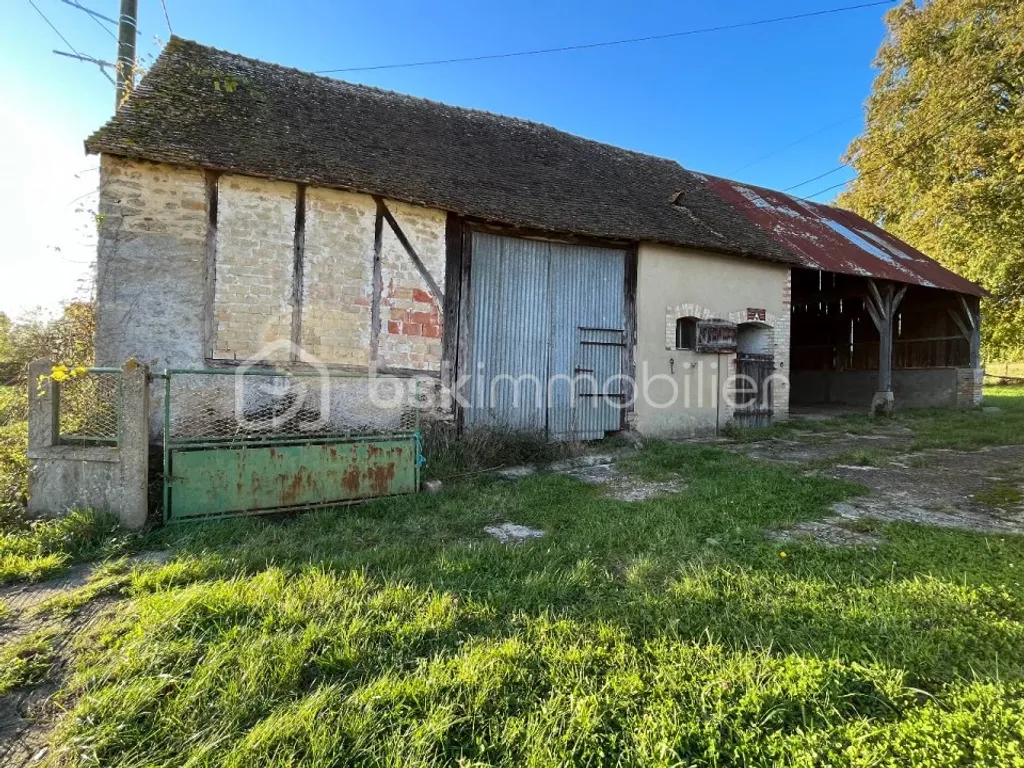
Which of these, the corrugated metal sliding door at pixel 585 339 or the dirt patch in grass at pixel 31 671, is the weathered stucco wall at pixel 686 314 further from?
the dirt patch in grass at pixel 31 671

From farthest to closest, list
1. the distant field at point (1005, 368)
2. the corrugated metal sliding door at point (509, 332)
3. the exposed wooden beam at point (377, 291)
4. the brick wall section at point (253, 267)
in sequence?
the distant field at point (1005, 368), the corrugated metal sliding door at point (509, 332), the exposed wooden beam at point (377, 291), the brick wall section at point (253, 267)

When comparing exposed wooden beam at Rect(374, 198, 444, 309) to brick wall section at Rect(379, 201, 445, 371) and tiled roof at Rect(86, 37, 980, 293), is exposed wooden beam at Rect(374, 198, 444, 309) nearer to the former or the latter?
brick wall section at Rect(379, 201, 445, 371)

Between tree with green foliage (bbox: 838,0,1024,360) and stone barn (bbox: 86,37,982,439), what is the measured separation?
472cm

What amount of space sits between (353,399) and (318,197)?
8.60 ft

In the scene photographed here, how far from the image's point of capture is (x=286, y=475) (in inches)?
169

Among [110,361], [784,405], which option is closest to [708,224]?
[784,405]

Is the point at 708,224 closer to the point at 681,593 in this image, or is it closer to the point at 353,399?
the point at 353,399

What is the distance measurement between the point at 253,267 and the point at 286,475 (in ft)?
9.53

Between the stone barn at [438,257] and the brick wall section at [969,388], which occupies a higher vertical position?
the stone barn at [438,257]

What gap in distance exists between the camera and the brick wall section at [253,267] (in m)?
5.64

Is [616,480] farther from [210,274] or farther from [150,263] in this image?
[150,263]

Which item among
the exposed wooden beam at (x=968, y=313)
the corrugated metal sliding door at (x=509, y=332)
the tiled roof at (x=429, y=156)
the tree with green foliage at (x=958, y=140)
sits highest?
the tree with green foliage at (x=958, y=140)

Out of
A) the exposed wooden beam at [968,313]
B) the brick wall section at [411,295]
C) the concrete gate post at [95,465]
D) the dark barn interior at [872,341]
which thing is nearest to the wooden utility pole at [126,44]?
the brick wall section at [411,295]

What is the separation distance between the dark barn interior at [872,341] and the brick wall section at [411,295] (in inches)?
376
